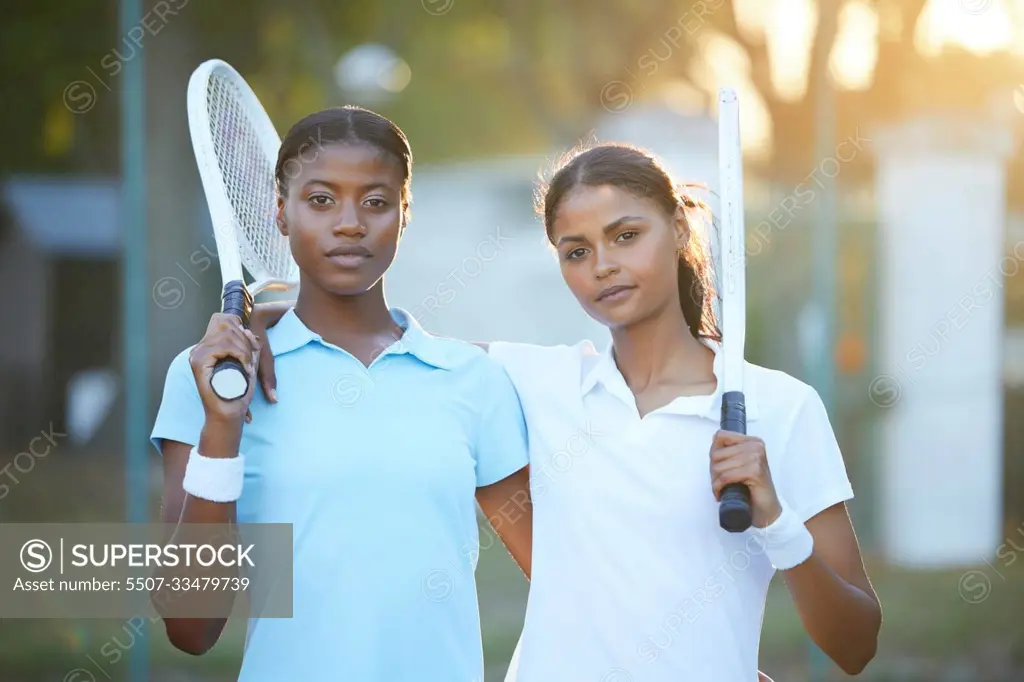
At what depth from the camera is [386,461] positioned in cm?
247

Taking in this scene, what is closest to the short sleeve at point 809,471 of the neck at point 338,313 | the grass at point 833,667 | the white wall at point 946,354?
the neck at point 338,313

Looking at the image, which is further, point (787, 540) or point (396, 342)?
point (396, 342)

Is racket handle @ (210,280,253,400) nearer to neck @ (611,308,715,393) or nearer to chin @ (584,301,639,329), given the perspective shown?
chin @ (584,301,639,329)

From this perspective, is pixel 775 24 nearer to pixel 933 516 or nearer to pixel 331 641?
pixel 933 516

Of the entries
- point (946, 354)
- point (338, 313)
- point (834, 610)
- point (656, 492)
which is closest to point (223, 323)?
point (338, 313)

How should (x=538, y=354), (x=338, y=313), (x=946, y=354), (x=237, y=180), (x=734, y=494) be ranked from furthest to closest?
(x=946, y=354) → (x=237, y=180) → (x=538, y=354) → (x=338, y=313) → (x=734, y=494)

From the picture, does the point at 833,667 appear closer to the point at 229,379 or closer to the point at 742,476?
the point at 742,476

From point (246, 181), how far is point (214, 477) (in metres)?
1.01

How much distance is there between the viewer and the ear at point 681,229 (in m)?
2.67

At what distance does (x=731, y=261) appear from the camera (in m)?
2.50

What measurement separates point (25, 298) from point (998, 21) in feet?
44.9

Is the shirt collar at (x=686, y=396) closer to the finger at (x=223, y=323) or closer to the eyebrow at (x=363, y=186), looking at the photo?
the eyebrow at (x=363, y=186)

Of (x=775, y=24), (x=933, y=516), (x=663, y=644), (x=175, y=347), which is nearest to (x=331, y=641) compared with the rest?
(x=663, y=644)

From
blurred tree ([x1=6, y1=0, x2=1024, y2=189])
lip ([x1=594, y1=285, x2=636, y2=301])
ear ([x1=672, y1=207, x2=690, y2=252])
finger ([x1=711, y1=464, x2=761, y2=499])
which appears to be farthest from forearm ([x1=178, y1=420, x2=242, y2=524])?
blurred tree ([x1=6, y1=0, x2=1024, y2=189])
